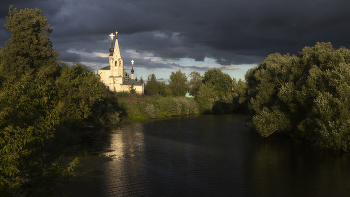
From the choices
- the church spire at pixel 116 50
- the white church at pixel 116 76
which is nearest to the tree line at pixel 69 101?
the white church at pixel 116 76

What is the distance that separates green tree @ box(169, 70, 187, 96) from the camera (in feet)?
315

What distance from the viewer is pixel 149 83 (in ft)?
282

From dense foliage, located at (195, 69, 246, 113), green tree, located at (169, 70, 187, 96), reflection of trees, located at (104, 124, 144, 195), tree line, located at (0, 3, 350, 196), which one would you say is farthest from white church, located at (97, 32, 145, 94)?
reflection of trees, located at (104, 124, 144, 195)

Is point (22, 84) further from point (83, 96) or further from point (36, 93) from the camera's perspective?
point (83, 96)

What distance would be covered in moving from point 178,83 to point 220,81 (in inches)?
683

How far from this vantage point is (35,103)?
924 cm

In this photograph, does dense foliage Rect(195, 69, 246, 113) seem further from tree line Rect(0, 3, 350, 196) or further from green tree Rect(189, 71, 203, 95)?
tree line Rect(0, 3, 350, 196)

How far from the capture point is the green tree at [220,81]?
8800 centimetres

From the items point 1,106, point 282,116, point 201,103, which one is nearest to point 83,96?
point 282,116

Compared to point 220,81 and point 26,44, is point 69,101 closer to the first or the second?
point 26,44

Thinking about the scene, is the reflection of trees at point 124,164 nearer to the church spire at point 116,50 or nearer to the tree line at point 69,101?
the tree line at point 69,101

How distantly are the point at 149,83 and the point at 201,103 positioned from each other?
2011cm

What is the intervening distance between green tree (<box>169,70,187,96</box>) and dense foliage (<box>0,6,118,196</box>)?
47.7 m

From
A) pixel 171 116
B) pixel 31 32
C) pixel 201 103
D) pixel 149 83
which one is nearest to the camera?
pixel 31 32
